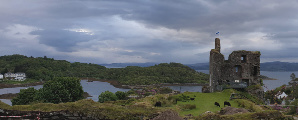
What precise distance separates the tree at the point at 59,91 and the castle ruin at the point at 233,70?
2558cm

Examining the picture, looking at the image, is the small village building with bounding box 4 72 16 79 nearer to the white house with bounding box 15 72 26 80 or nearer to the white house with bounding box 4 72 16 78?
the white house with bounding box 4 72 16 78

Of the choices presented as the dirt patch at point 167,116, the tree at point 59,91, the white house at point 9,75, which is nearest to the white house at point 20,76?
the white house at point 9,75

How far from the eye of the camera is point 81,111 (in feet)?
45.1

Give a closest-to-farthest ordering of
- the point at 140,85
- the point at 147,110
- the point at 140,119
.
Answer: the point at 140,119, the point at 147,110, the point at 140,85

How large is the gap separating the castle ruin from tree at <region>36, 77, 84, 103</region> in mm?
25582

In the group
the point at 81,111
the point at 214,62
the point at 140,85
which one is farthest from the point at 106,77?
the point at 81,111

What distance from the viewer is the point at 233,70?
3030 cm

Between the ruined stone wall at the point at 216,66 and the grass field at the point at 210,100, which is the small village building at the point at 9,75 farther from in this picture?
the grass field at the point at 210,100

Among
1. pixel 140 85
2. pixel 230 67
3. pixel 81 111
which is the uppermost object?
pixel 230 67

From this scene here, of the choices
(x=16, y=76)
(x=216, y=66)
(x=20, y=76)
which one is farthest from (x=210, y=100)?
(x=16, y=76)

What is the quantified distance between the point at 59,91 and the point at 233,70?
30162 mm

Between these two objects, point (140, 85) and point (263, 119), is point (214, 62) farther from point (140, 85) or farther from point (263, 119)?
point (140, 85)

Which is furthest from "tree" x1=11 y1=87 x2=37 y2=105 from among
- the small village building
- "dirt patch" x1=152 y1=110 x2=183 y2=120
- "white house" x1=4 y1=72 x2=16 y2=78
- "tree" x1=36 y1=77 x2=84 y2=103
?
"white house" x1=4 y1=72 x2=16 y2=78

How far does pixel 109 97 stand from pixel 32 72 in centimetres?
14398
